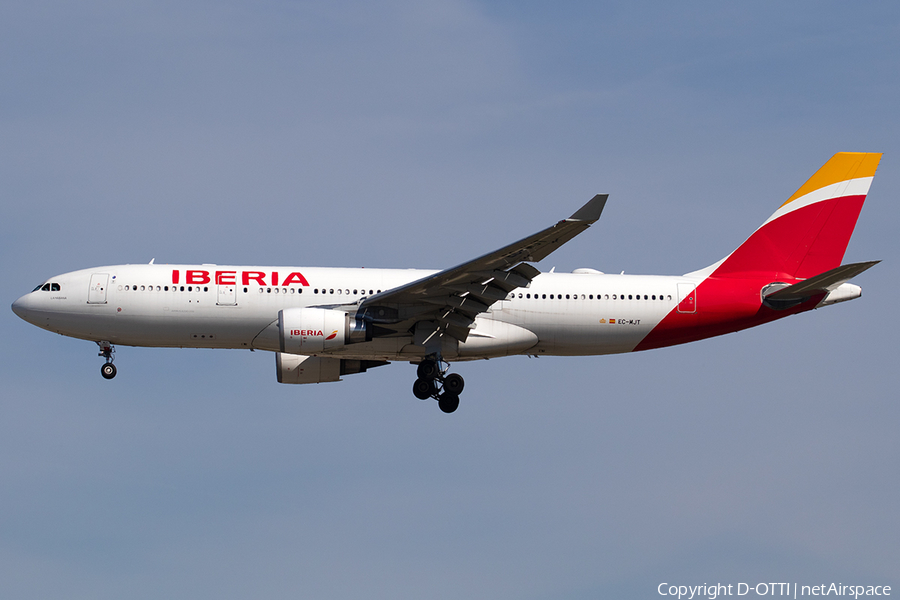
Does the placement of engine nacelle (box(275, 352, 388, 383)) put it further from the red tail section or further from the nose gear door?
the red tail section

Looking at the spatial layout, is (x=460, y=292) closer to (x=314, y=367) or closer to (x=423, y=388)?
(x=423, y=388)

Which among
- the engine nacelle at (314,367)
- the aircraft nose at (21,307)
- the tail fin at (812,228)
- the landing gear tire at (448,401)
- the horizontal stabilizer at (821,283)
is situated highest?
the tail fin at (812,228)

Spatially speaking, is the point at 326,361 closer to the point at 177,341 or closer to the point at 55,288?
the point at 177,341

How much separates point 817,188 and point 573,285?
386 inches

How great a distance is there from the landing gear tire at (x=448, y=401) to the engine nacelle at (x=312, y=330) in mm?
3864

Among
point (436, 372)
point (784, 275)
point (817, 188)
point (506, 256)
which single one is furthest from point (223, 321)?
point (817, 188)

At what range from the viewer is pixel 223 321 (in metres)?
31.0

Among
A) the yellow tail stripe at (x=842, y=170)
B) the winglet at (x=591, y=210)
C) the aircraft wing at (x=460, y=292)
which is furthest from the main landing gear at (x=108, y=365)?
the yellow tail stripe at (x=842, y=170)

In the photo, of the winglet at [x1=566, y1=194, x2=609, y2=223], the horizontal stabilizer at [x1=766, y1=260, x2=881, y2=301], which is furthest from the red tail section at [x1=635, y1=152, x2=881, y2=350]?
the winglet at [x1=566, y1=194, x2=609, y2=223]

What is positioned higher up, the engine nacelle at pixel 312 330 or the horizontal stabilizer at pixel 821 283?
the horizontal stabilizer at pixel 821 283

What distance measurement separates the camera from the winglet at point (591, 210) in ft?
81.4

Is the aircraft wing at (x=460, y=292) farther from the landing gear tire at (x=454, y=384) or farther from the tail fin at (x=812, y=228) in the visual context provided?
the tail fin at (x=812, y=228)

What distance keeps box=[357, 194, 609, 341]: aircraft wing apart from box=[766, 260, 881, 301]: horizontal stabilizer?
885 cm

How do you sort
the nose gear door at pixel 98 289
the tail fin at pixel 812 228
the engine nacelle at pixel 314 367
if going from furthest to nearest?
the tail fin at pixel 812 228, the engine nacelle at pixel 314 367, the nose gear door at pixel 98 289
